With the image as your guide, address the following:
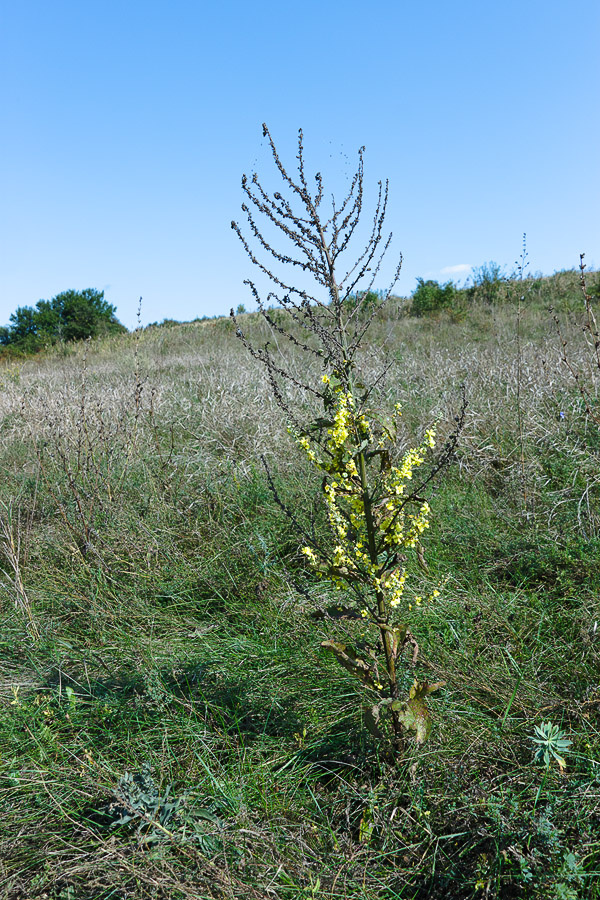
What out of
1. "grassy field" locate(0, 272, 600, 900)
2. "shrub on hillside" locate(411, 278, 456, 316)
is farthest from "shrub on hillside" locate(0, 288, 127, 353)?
"grassy field" locate(0, 272, 600, 900)

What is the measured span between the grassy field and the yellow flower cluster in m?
0.66

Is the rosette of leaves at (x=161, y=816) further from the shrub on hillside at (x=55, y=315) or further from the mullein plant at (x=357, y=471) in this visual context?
the shrub on hillside at (x=55, y=315)

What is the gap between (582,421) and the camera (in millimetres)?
4207

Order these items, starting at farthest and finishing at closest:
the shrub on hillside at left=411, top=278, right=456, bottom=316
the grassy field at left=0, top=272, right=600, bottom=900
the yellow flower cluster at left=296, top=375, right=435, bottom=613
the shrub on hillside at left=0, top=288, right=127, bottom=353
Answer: the shrub on hillside at left=0, top=288, right=127, bottom=353, the shrub on hillside at left=411, top=278, right=456, bottom=316, the yellow flower cluster at left=296, top=375, right=435, bottom=613, the grassy field at left=0, top=272, right=600, bottom=900

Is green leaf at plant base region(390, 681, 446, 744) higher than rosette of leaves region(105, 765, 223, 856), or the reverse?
green leaf at plant base region(390, 681, 446, 744)

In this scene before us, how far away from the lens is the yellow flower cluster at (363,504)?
1792mm

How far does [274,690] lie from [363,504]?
99 cm

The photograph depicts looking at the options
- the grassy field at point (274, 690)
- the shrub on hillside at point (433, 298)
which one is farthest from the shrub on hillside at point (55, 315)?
the grassy field at point (274, 690)

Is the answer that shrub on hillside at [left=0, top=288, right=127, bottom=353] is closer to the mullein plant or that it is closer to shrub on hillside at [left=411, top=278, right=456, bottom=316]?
shrub on hillside at [left=411, top=278, right=456, bottom=316]

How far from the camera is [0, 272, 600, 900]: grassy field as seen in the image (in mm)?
1675

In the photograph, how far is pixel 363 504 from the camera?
6.21ft

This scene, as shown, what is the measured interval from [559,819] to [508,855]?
199 mm

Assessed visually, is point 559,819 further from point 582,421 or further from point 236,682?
point 582,421

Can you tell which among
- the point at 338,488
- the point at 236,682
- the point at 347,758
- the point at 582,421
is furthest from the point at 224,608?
the point at 582,421
